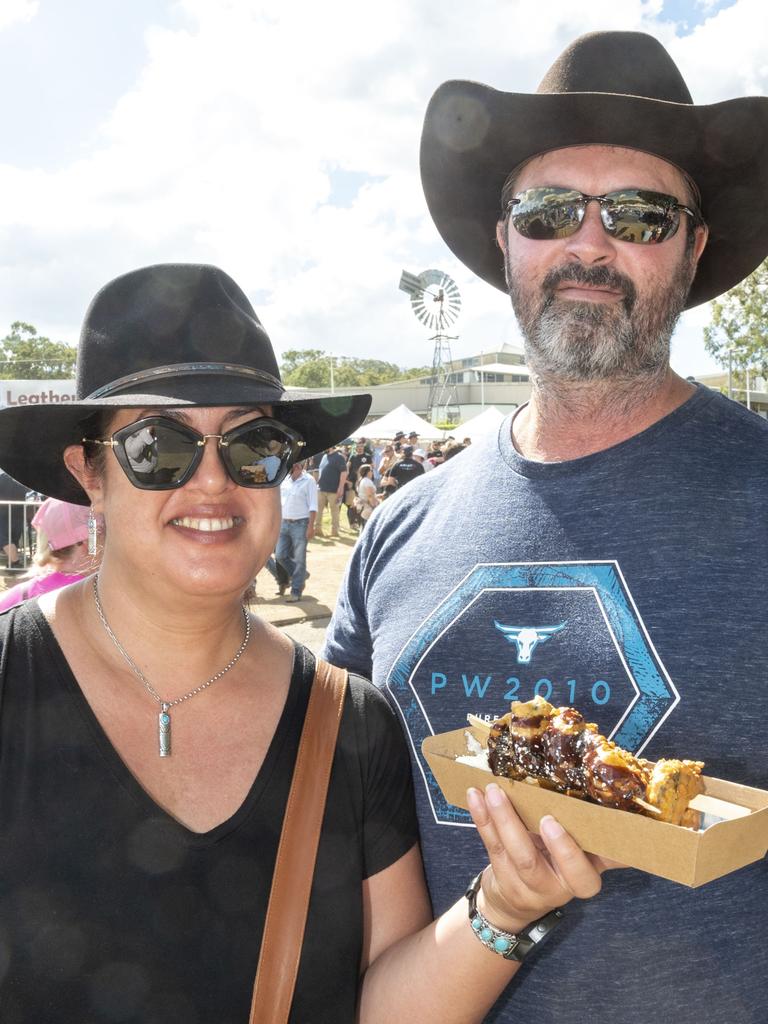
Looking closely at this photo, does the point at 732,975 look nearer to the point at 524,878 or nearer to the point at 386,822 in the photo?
the point at 524,878

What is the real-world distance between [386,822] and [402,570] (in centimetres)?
70

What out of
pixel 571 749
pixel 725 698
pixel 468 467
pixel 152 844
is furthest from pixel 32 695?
pixel 725 698

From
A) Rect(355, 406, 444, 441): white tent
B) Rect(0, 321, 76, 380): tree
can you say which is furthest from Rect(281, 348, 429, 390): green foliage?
Rect(355, 406, 444, 441): white tent

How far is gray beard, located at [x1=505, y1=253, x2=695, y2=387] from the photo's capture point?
2.20 metres

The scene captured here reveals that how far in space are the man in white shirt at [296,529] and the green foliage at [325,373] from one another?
362ft

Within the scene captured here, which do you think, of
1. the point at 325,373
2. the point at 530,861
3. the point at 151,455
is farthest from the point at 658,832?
the point at 325,373

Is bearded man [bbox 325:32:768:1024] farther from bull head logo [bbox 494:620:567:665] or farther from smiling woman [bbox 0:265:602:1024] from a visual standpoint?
smiling woman [bbox 0:265:602:1024]

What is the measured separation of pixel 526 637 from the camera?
204 centimetres

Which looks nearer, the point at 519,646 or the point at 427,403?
the point at 519,646

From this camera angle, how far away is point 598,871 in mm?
1605

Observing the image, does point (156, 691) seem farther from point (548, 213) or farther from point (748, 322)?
point (748, 322)

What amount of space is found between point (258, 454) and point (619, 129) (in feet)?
4.57

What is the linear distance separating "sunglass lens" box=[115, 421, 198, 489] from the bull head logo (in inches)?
35.5

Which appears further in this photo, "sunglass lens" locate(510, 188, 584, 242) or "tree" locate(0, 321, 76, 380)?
"tree" locate(0, 321, 76, 380)
